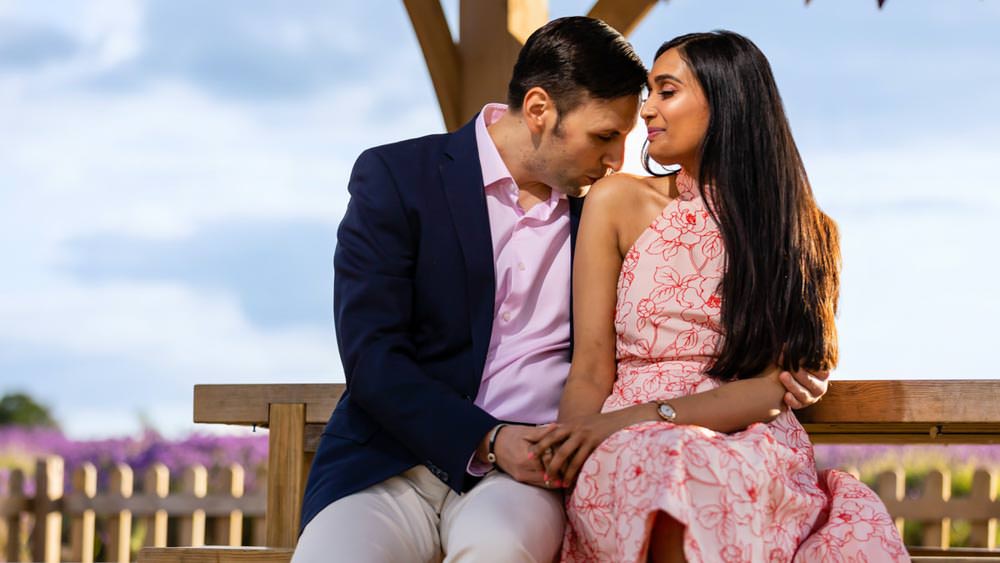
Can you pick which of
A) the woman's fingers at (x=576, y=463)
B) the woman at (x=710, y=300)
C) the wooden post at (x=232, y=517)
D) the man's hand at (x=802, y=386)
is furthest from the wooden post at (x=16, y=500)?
the man's hand at (x=802, y=386)

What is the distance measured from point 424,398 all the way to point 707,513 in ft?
2.06

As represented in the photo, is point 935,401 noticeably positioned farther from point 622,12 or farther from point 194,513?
point 194,513

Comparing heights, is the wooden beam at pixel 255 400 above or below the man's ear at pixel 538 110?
below

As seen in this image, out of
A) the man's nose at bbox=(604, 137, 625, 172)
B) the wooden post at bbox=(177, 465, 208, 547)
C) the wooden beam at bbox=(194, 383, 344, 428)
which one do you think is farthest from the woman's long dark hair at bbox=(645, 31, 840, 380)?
the wooden post at bbox=(177, 465, 208, 547)

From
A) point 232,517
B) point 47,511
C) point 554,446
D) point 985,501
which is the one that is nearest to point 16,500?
point 47,511

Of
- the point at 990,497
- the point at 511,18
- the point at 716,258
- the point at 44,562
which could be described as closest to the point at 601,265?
the point at 716,258

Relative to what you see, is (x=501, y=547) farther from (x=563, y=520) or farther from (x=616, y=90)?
(x=616, y=90)

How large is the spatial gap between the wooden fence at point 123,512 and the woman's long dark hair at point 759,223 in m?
4.88

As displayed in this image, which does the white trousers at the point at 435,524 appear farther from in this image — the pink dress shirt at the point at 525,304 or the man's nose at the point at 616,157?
the man's nose at the point at 616,157

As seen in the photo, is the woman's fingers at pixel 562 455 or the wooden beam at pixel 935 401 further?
the wooden beam at pixel 935 401

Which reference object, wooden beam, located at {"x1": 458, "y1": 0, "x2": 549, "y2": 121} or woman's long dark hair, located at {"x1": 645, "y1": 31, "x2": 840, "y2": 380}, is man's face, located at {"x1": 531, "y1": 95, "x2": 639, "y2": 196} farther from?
wooden beam, located at {"x1": 458, "y1": 0, "x2": 549, "y2": 121}

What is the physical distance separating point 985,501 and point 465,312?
16.2 feet

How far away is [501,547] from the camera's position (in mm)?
2041

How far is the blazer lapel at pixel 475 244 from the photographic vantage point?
7.97ft
